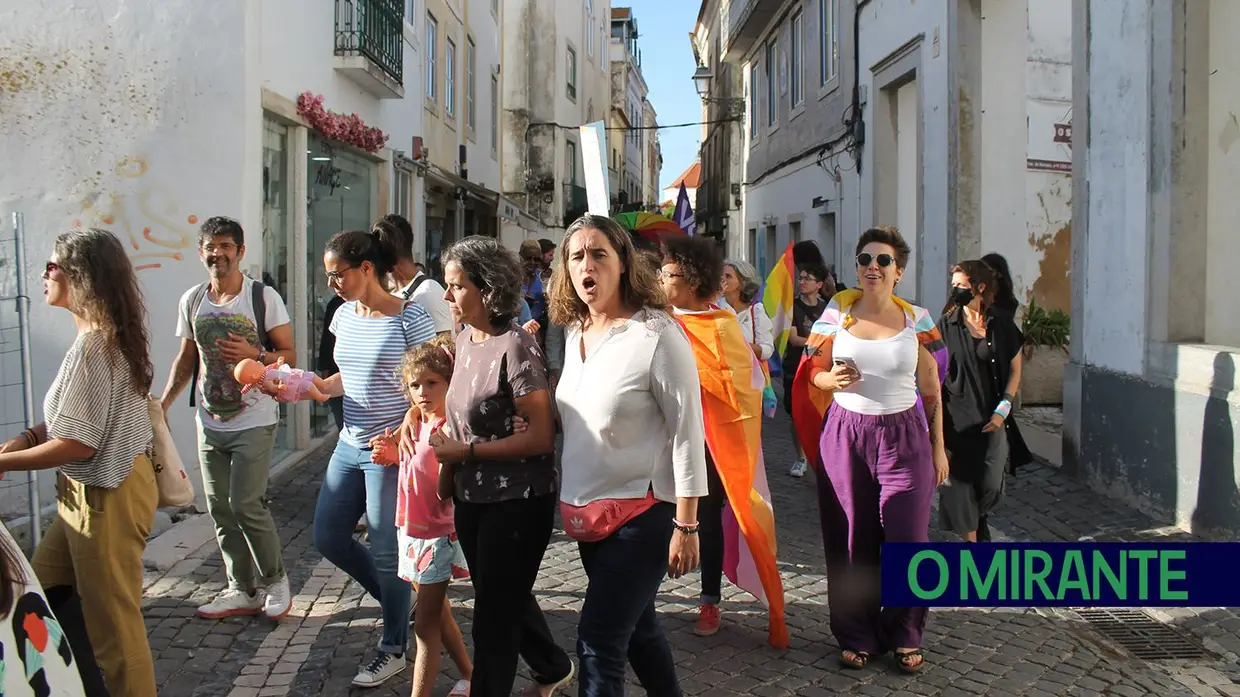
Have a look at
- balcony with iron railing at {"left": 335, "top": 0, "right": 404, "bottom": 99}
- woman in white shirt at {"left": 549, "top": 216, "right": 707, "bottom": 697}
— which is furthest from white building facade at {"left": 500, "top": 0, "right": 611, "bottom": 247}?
woman in white shirt at {"left": 549, "top": 216, "right": 707, "bottom": 697}

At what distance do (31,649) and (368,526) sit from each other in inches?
85.8

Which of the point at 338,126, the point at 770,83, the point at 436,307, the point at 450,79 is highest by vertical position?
the point at 770,83

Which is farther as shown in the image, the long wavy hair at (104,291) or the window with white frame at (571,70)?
the window with white frame at (571,70)

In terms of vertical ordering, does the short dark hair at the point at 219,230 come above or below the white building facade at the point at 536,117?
below

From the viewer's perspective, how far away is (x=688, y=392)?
350cm

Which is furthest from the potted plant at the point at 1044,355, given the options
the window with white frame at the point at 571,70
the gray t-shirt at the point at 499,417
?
the window with white frame at the point at 571,70

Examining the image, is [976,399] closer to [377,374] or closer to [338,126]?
[377,374]

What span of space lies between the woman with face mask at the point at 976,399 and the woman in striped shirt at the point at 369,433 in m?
3.21

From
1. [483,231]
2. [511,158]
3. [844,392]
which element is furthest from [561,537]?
[511,158]

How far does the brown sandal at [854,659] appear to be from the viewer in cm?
489

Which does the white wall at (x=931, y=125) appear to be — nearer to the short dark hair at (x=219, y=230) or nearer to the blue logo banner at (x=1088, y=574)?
the short dark hair at (x=219, y=230)

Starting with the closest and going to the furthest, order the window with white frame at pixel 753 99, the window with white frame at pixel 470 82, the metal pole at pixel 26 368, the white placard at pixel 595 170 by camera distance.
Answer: the metal pole at pixel 26 368, the white placard at pixel 595 170, the window with white frame at pixel 470 82, the window with white frame at pixel 753 99

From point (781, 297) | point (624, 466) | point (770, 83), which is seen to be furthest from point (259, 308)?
point (770, 83)

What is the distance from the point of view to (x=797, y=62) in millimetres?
21344
